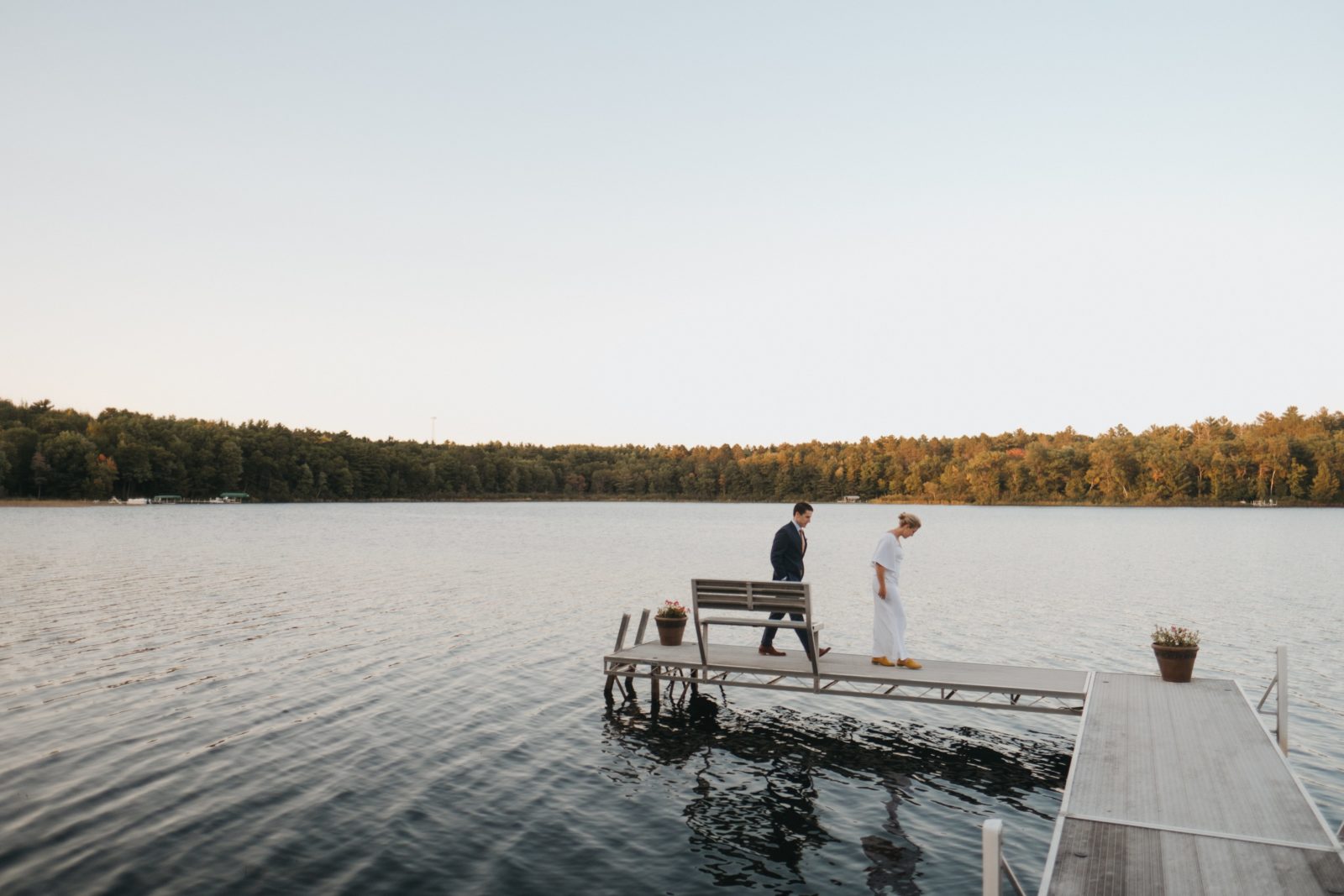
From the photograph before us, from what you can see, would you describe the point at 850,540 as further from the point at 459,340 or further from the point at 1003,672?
the point at 1003,672

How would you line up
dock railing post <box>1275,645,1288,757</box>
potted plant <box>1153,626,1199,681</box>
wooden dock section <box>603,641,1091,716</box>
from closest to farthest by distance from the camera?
dock railing post <box>1275,645,1288,757</box>
potted plant <box>1153,626,1199,681</box>
wooden dock section <box>603,641,1091,716</box>

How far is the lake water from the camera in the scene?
7430 mm

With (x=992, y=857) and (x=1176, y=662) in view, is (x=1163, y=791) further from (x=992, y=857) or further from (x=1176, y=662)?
(x=1176, y=662)

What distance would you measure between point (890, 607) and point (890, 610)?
0.15ft

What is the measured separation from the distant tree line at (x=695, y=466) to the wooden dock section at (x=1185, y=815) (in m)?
132

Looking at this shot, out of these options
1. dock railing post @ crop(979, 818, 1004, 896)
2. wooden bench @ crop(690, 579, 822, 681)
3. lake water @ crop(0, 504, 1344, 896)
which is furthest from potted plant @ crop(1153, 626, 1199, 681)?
dock railing post @ crop(979, 818, 1004, 896)

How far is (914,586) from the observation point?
32.9 metres

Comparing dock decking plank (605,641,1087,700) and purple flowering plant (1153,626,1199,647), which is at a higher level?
purple flowering plant (1153,626,1199,647)

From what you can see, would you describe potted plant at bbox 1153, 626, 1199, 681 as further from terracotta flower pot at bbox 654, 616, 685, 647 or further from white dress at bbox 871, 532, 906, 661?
terracotta flower pot at bbox 654, 616, 685, 647

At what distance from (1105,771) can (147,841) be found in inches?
324

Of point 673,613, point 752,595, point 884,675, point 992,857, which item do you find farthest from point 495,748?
point 992,857

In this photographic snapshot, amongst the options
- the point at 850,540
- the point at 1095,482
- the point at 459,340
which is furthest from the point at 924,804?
the point at 1095,482

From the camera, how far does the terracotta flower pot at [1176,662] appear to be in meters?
10.2

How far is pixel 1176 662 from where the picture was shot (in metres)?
10.2
